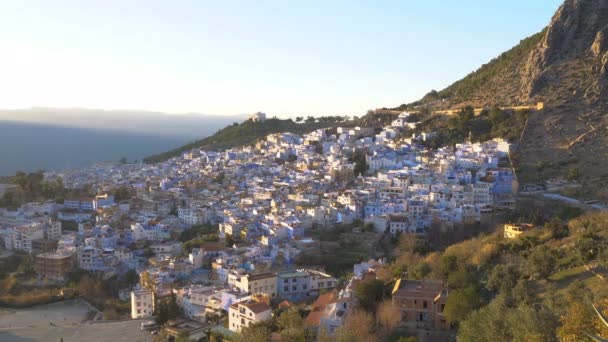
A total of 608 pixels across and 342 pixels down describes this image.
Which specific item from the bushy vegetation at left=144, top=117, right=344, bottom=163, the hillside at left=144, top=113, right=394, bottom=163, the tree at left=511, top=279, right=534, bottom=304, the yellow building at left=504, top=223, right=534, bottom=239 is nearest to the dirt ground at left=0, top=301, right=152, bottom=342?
the tree at left=511, top=279, right=534, bottom=304

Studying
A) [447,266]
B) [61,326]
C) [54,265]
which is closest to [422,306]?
[447,266]

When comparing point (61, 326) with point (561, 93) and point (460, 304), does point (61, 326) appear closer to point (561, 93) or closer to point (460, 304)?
point (460, 304)

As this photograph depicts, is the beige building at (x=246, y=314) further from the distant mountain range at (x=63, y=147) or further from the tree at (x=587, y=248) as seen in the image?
the distant mountain range at (x=63, y=147)

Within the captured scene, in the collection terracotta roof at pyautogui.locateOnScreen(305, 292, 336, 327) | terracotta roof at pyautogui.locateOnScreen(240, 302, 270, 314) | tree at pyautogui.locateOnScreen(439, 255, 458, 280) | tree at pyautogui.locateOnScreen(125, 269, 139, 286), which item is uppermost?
tree at pyautogui.locateOnScreen(439, 255, 458, 280)

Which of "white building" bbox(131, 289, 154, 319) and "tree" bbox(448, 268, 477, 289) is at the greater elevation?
"tree" bbox(448, 268, 477, 289)

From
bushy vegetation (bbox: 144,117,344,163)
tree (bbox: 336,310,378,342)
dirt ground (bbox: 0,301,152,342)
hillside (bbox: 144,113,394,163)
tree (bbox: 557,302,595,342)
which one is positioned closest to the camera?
tree (bbox: 557,302,595,342)

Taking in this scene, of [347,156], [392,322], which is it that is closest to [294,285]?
[392,322]

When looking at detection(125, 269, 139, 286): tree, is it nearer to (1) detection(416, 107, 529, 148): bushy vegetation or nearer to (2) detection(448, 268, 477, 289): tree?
(2) detection(448, 268, 477, 289): tree

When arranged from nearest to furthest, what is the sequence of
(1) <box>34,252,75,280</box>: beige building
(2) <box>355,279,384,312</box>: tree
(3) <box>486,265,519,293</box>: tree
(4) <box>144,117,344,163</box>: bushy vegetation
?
(3) <box>486,265,519,293</box>: tree < (2) <box>355,279,384,312</box>: tree < (1) <box>34,252,75,280</box>: beige building < (4) <box>144,117,344,163</box>: bushy vegetation

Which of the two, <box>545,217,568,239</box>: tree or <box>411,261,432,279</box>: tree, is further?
<box>545,217,568,239</box>: tree

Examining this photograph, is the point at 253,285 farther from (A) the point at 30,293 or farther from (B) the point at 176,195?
(B) the point at 176,195
